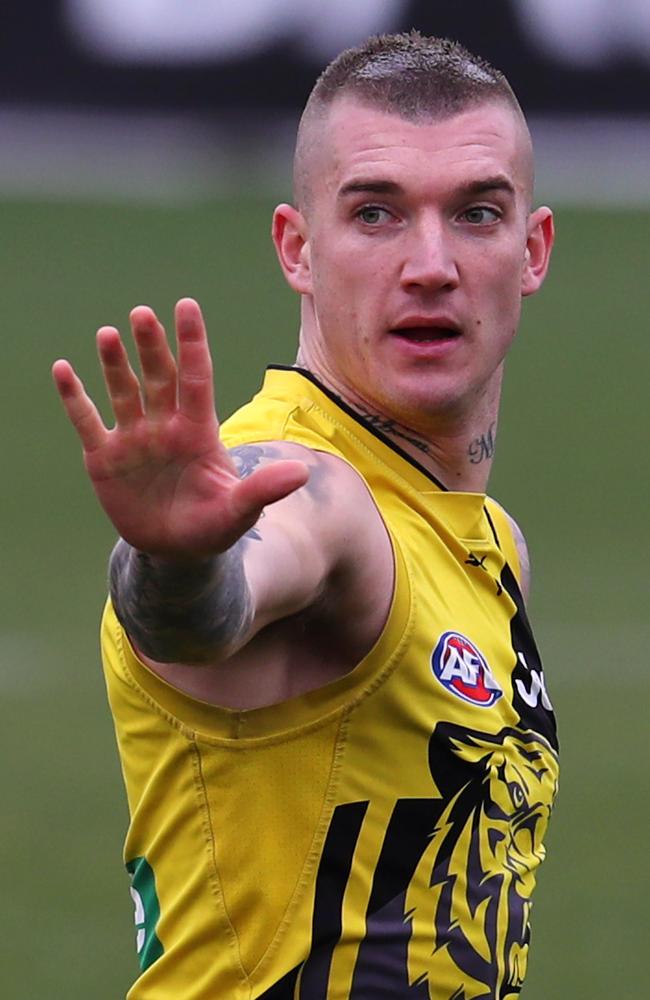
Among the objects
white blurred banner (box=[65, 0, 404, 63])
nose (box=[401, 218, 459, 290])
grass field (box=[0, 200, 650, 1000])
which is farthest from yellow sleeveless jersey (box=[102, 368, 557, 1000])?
white blurred banner (box=[65, 0, 404, 63])

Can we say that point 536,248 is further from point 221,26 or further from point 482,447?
point 221,26

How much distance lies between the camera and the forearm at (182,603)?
2.24m

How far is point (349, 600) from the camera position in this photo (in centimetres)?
261

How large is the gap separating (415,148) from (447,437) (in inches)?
19.0

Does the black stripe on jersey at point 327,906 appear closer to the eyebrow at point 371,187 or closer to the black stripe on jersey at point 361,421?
the black stripe on jersey at point 361,421

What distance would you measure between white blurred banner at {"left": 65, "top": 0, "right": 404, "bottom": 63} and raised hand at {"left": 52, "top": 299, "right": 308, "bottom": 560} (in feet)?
39.5

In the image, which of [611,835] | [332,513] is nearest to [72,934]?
[611,835]

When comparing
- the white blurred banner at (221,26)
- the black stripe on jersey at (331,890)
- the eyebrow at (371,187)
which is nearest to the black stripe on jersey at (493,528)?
the eyebrow at (371,187)

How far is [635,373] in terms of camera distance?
36.7ft

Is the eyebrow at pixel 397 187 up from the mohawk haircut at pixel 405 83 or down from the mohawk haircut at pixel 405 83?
down

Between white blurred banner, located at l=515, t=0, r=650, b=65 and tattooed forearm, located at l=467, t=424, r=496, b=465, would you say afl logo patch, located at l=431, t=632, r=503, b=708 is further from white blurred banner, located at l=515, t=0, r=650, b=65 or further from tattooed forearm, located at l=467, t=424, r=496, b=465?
white blurred banner, located at l=515, t=0, r=650, b=65

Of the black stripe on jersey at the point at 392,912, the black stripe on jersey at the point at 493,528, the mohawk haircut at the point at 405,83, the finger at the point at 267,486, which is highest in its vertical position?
the mohawk haircut at the point at 405,83

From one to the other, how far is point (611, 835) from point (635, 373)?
5.55 metres

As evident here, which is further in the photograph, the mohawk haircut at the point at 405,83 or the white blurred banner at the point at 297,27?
the white blurred banner at the point at 297,27
